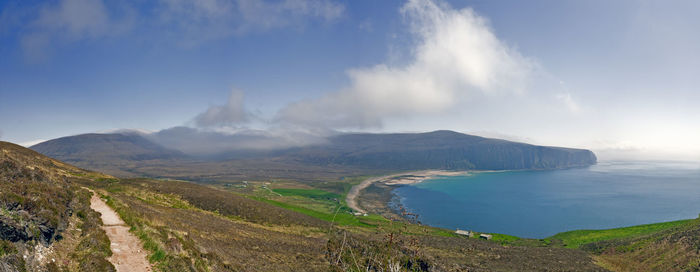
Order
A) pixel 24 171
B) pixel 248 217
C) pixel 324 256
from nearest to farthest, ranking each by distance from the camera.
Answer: pixel 24 171
pixel 324 256
pixel 248 217

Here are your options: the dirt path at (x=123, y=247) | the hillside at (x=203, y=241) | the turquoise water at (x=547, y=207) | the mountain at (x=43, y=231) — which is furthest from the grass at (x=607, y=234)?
the mountain at (x=43, y=231)

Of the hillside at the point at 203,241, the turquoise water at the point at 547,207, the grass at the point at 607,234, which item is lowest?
the turquoise water at the point at 547,207

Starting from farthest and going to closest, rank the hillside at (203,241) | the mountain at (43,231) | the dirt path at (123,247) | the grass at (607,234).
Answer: the grass at (607,234) → the dirt path at (123,247) → the hillside at (203,241) → the mountain at (43,231)

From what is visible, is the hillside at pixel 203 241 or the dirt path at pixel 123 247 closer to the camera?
the hillside at pixel 203 241

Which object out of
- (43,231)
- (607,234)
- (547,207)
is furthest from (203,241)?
(547,207)

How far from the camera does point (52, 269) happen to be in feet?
32.6

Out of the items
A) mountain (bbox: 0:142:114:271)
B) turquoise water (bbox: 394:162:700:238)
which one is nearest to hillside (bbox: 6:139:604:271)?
mountain (bbox: 0:142:114:271)

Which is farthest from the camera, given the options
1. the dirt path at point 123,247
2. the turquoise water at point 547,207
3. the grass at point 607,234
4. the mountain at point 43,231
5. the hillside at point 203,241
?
the turquoise water at point 547,207

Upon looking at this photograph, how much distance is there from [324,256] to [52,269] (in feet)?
58.5

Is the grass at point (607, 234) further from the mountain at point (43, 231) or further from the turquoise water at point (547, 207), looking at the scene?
the mountain at point (43, 231)

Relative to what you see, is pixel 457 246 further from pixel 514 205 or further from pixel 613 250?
pixel 514 205

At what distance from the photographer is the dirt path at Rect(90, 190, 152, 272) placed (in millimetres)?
12117

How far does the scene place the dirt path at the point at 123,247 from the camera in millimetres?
12117

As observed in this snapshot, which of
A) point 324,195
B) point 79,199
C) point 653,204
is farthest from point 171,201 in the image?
point 653,204
